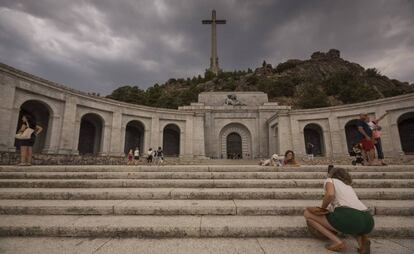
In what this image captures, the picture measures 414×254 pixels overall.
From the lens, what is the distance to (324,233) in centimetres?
267

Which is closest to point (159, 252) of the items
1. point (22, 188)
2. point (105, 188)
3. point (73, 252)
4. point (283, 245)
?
point (73, 252)

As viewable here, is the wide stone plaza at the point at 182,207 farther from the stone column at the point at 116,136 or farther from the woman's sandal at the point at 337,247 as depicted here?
the stone column at the point at 116,136

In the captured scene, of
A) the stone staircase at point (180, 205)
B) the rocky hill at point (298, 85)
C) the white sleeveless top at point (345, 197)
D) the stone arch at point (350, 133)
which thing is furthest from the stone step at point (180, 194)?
the rocky hill at point (298, 85)

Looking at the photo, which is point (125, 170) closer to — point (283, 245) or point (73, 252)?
point (73, 252)

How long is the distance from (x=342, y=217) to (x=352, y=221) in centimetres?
11

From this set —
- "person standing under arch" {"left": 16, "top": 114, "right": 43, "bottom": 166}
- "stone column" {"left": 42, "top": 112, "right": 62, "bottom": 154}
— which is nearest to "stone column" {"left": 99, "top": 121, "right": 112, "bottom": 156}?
"stone column" {"left": 42, "top": 112, "right": 62, "bottom": 154}

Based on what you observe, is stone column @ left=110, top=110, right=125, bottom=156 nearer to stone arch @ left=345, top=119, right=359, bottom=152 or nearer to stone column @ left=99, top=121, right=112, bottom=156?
stone column @ left=99, top=121, right=112, bottom=156

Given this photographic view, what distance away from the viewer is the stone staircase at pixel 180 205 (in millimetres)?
3029

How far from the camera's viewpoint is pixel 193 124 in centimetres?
2500

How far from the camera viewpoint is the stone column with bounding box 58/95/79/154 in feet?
54.9

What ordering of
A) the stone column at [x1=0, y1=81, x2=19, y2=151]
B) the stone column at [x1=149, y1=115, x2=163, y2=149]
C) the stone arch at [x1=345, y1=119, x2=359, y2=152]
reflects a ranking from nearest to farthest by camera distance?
the stone column at [x1=0, y1=81, x2=19, y2=151] → the stone arch at [x1=345, y1=119, x2=359, y2=152] → the stone column at [x1=149, y1=115, x2=163, y2=149]

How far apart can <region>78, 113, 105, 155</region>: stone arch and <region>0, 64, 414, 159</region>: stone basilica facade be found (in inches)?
3.7

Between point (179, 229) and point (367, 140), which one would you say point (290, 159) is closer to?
point (367, 140)

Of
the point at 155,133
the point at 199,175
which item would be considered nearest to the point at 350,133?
the point at 155,133
